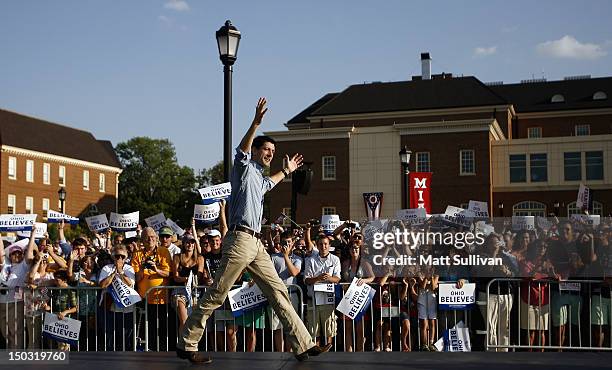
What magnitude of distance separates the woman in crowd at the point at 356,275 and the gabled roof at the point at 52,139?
65660 mm

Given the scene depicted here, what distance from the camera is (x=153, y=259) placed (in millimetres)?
10891

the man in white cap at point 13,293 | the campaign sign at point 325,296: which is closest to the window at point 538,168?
the campaign sign at point 325,296

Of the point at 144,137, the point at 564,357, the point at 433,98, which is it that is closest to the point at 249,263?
the point at 564,357

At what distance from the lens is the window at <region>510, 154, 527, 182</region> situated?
53656 millimetres

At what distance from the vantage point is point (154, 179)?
92250 mm

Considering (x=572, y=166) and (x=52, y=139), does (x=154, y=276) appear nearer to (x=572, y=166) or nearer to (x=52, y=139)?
(x=572, y=166)

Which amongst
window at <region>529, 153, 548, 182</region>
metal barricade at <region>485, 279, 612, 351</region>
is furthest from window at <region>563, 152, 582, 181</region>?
metal barricade at <region>485, 279, 612, 351</region>

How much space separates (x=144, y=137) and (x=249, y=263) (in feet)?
295

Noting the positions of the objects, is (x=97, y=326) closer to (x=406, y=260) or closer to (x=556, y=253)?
(x=406, y=260)

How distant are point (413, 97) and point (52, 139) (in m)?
38.0

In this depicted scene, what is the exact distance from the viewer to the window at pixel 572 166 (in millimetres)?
52597

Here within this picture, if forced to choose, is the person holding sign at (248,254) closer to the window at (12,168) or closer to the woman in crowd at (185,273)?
the woman in crowd at (185,273)

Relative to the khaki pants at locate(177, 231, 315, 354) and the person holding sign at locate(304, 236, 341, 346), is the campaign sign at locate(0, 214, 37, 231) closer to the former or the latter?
the person holding sign at locate(304, 236, 341, 346)

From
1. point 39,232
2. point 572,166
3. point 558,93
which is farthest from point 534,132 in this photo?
point 39,232
